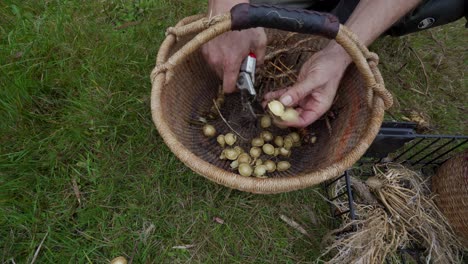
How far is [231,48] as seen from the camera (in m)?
1.12

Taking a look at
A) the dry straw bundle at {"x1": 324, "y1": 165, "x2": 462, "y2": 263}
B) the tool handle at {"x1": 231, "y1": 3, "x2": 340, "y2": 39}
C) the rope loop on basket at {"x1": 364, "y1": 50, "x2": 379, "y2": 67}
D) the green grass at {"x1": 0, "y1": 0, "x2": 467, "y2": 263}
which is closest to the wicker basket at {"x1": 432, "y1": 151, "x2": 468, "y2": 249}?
the dry straw bundle at {"x1": 324, "y1": 165, "x2": 462, "y2": 263}

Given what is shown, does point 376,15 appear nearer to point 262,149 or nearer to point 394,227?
point 262,149

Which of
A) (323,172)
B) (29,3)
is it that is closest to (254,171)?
(323,172)

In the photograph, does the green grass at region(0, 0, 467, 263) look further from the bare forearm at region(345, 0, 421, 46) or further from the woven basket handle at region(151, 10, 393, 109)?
the bare forearm at region(345, 0, 421, 46)

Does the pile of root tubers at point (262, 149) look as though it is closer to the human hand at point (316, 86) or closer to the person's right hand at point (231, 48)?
the human hand at point (316, 86)

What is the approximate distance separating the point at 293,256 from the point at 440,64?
56.7 inches

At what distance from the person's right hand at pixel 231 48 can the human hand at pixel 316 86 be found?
0.59ft

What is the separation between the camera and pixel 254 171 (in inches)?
48.9

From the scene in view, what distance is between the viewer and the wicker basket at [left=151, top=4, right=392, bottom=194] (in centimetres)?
103

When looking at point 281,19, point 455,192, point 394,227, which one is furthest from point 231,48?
point 455,192

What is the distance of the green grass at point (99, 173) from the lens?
4.27 ft

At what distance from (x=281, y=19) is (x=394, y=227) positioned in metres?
0.95

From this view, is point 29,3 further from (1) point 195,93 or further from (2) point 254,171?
(2) point 254,171

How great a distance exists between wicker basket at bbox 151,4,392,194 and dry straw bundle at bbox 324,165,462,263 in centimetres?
30
